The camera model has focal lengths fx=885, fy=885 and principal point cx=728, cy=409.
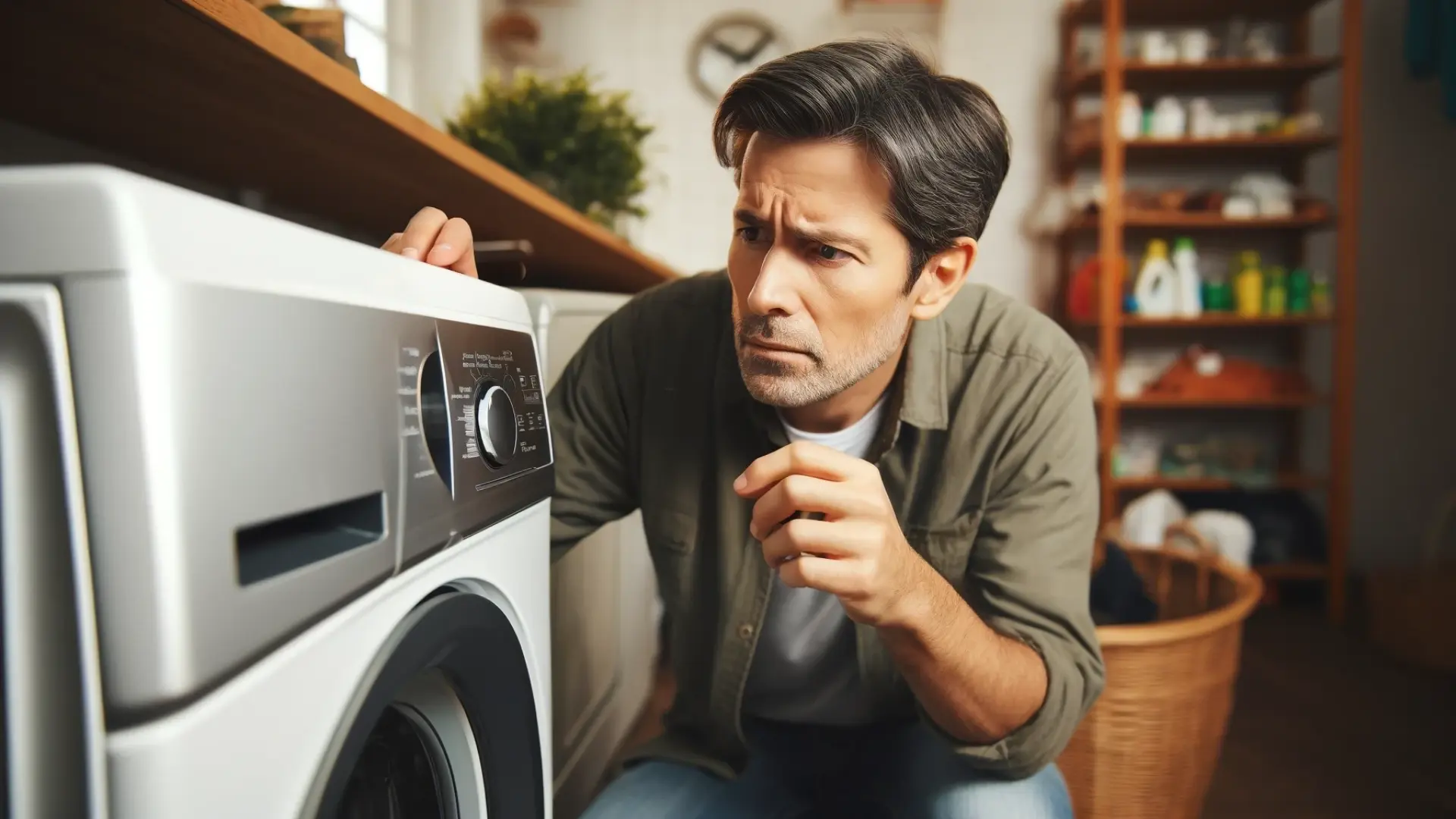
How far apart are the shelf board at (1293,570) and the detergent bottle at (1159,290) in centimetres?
80

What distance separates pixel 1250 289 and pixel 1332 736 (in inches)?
56.2

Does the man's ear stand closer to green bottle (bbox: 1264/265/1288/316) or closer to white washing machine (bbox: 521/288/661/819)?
white washing machine (bbox: 521/288/661/819)

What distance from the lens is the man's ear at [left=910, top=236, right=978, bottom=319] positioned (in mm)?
778

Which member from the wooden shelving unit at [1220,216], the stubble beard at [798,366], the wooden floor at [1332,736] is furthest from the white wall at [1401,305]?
the stubble beard at [798,366]

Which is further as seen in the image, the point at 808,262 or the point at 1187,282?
the point at 1187,282

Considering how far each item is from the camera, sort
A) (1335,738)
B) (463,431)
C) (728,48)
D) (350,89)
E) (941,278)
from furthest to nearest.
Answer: (728,48) → (1335,738) → (941,278) → (350,89) → (463,431)

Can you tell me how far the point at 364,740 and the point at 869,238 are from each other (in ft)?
1.66

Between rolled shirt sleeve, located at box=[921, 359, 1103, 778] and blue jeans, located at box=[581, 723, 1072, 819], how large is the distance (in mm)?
39

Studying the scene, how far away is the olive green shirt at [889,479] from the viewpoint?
820 millimetres

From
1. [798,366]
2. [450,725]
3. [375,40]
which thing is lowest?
[450,725]

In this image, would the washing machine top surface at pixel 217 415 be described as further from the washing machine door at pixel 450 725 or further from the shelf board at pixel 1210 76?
the shelf board at pixel 1210 76

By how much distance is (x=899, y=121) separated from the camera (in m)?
0.70

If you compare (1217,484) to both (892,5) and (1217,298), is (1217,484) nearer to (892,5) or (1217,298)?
(1217,298)

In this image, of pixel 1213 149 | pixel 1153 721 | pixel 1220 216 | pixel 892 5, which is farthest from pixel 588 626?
pixel 1213 149
